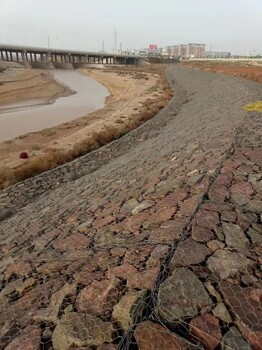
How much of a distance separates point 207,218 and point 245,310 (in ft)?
6.94

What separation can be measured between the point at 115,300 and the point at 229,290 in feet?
4.79

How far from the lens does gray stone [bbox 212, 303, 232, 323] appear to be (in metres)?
3.61

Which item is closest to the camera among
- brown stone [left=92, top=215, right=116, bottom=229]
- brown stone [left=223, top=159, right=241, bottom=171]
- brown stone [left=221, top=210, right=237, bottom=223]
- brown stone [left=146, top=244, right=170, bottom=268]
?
brown stone [left=146, top=244, right=170, bottom=268]

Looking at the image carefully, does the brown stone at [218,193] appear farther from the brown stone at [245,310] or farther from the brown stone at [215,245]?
the brown stone at [245,310]

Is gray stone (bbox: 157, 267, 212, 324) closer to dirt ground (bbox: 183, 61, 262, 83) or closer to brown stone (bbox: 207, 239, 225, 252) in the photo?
brown stone (bbox: 207, 239, 225, 252)

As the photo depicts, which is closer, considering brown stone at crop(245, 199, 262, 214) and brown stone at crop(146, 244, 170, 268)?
brown stone at crop(146, 244, 170, 268)

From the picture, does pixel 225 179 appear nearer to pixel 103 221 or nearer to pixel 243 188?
pixel 243 188

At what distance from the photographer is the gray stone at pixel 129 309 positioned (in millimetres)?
3729

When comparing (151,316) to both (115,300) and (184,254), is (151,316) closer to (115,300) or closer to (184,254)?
(115,300)

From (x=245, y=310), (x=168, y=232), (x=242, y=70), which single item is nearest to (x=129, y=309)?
(x=245, y=310)

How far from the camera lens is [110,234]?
6395mm

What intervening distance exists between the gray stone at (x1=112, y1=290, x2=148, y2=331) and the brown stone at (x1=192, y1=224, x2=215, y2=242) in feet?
4.70

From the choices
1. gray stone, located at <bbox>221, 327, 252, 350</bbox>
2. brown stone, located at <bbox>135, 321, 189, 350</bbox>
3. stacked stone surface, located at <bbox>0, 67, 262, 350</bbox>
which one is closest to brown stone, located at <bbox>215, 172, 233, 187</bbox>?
stacked stone surface, located at <bbox>0, 67, 262, 350</bbox>

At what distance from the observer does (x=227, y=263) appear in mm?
4441
